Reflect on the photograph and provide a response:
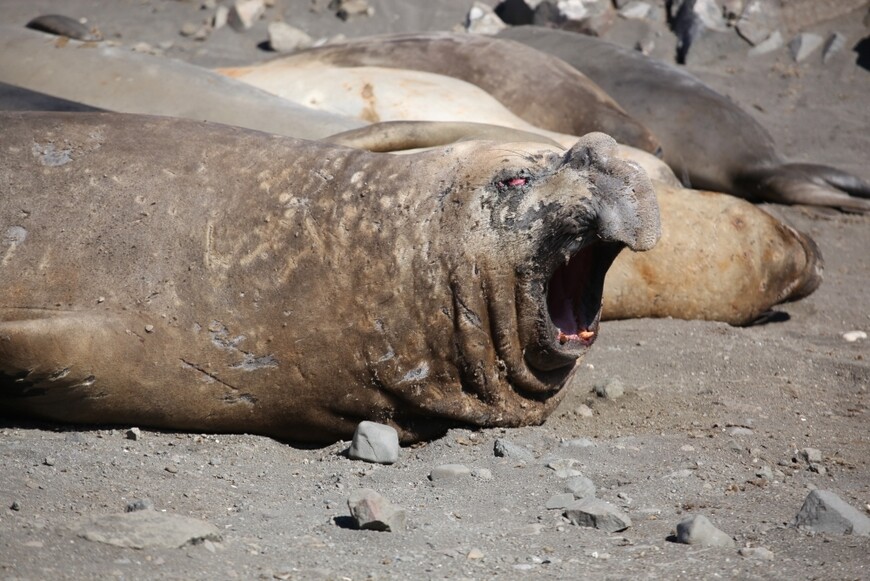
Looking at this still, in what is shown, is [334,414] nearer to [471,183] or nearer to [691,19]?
[471,183]

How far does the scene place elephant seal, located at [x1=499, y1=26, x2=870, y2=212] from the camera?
6898 millimetres

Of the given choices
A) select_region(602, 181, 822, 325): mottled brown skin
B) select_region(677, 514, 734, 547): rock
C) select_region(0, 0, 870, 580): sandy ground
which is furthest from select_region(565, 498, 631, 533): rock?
select_region(602, 181, 822, 325): mottled brown skin

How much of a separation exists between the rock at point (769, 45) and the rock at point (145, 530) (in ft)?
24.8

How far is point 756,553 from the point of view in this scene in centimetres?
254

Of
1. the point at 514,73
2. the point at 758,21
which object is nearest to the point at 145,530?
the point at 514,73

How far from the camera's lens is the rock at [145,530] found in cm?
236

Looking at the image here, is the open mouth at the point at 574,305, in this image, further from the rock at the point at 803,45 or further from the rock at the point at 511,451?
the rock at the point at 803,45

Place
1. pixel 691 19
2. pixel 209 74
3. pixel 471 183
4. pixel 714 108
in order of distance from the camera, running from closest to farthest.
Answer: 1. pixel 471 183
2. pixel 209 74
3. pixel 714 108
4. pixel 691 19

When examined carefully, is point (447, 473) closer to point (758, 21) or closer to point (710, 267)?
point (710, 267)

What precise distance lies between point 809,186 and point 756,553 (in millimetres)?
4698

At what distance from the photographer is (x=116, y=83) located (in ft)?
17.5

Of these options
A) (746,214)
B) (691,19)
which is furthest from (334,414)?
(691,19)

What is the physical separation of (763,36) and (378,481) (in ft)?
23.3

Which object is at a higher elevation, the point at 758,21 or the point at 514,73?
the point at 758,21
